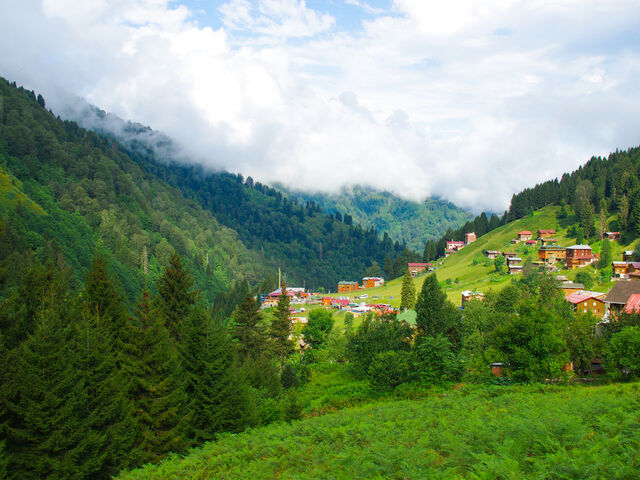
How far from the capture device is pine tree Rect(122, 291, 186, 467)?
23.2m

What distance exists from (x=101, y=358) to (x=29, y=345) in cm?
336

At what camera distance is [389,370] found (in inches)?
1718

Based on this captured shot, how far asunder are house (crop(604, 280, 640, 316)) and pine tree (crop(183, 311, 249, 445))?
54837 millimetres

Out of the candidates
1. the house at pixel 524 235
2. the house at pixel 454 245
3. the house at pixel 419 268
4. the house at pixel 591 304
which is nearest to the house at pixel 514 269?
the house at pixel 524 235

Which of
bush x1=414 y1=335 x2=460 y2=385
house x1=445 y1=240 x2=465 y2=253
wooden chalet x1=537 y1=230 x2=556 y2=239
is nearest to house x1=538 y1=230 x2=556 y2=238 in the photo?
wooden chalet x1=537 y1=230 x2=556 y2=239

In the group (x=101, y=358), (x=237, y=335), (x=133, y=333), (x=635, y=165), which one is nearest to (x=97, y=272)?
(x=133, y=333)

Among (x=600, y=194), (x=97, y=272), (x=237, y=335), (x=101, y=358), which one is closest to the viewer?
(x=101, y=358)

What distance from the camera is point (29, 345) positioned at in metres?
19.3

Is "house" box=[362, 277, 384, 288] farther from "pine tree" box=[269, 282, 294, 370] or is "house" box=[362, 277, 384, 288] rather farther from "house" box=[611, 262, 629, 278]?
"pine tree" box=[269, 282, 294, 370]

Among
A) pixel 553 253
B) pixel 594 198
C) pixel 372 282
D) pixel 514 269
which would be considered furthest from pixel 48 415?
pixel 372 282

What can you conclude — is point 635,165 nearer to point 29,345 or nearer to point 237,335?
point 237,335

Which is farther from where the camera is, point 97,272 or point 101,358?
point 97,272

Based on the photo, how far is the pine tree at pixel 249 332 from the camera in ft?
169

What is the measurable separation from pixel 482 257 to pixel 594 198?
3985cm
